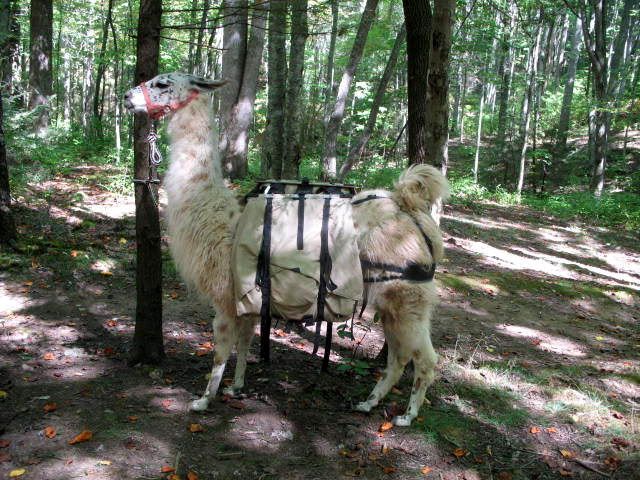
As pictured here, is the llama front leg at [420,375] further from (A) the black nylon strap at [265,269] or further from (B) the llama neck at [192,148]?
(B) the llama neck at [192,148]

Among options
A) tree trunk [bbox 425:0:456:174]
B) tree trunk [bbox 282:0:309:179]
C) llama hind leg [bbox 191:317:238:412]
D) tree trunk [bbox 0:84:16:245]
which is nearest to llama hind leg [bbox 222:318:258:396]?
llama hind leg [bbox 191:317:238:412]

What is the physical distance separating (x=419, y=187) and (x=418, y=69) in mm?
1521

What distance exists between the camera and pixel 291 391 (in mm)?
4414

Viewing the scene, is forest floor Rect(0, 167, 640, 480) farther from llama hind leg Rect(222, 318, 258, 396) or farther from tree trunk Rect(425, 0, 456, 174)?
tree trunk Rect(425, 0, 456, 174)

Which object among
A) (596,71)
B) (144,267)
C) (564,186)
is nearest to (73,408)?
(144,267)

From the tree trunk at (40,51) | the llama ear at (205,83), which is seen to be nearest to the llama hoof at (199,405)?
the llama ear at (205,83)

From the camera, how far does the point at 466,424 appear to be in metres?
4.12

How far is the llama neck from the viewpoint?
3.96m

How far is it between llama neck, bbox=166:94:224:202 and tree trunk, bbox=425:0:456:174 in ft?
7.50

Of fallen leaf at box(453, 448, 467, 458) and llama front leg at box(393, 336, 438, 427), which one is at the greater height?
llama front leg at box(393, 336, 438, 427)

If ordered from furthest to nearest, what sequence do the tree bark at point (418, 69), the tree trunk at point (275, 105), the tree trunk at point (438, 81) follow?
the tree trunk at point (275, 105) < the tree trunk at point (438, 81) < the tree bark at point (418, 69)

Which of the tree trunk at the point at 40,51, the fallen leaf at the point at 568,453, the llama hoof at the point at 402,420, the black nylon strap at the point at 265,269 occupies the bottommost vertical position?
the fallen leaf at the point at 568,453

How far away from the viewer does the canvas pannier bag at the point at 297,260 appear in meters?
3.68

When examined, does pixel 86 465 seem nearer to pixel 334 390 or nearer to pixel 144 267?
pixel 144 267
